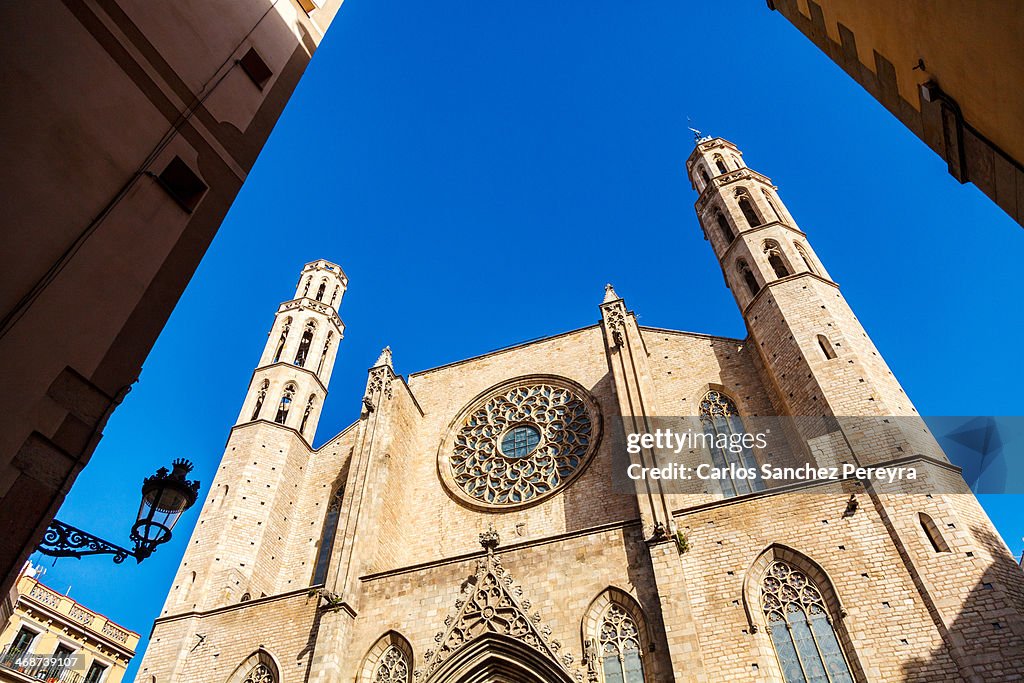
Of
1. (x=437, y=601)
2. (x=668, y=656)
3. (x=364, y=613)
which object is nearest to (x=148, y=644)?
(x=364, y=613)

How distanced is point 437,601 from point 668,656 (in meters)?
4.23

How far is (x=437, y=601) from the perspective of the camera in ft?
38.3

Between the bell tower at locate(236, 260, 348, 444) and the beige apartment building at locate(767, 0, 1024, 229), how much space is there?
51.7 feet

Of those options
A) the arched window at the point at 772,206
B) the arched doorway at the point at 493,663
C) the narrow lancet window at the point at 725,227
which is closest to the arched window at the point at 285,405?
the arched doorway at the point at 493,663

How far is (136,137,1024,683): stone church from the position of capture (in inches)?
361

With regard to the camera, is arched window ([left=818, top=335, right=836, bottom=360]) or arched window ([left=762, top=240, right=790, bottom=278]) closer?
arched window ([left=818, top=335, right=836, bottom=360])

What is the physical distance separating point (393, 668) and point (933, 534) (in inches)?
347

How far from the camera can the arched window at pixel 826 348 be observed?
12531 millimetres

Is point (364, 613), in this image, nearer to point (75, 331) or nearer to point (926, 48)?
point (75, 331)

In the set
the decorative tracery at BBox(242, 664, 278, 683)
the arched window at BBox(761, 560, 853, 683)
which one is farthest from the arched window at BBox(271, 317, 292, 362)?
the arched window at BBox(761, 560, 853, 683)

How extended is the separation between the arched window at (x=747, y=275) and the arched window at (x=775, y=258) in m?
0.53

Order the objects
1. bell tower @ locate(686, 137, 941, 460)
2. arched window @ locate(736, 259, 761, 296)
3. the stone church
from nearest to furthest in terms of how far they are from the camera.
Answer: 1. the stone church
2. bell tower @ locate(686, 137, 941, 460)
3. arched window @ locate(736, 259, 761, 296)

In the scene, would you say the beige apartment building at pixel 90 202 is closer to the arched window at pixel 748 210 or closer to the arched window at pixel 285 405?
the arched window at pixel 285 405

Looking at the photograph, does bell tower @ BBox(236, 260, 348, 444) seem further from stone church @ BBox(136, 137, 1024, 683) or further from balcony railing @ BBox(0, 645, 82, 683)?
balcony railing @ BBox(0, 645, 82, 683)
